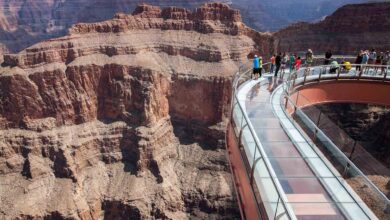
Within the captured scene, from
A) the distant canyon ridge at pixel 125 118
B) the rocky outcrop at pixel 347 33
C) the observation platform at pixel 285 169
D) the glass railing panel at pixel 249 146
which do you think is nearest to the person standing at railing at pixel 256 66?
the observation platform at pixel 285 169

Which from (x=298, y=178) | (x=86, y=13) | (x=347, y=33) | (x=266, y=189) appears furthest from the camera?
(x=86, y=13)

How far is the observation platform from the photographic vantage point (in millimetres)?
Result: 8797

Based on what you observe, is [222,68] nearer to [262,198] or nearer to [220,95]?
[220,95]

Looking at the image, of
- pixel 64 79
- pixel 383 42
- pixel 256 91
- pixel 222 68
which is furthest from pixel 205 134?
pixel 383 42

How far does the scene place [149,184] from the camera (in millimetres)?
43875

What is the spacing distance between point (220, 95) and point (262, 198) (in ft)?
141

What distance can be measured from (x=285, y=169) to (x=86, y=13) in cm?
13701

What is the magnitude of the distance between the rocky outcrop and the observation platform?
5350 centimetres

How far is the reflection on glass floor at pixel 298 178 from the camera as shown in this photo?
28.6 feet

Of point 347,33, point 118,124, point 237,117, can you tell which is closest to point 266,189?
point 237,117

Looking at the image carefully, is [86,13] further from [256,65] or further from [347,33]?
[256,65]

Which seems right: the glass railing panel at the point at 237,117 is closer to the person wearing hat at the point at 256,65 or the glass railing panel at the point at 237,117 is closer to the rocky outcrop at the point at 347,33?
the person wearing hat at the point at 256,65

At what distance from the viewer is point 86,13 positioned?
5172 inches

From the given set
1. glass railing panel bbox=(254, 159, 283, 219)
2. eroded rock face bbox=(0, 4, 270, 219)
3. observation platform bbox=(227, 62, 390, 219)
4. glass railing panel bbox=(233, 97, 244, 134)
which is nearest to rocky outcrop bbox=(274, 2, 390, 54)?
eroded rock face bbox=(0, 4, 270, 219)
